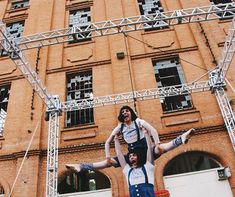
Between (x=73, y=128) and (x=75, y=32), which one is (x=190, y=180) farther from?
(x=75, y=32)

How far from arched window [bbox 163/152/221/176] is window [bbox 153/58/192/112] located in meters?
2.01

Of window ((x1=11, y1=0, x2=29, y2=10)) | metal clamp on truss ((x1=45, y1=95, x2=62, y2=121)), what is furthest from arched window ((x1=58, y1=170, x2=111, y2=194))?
window ((x1=11, y1=0, x2=29, y2=10))

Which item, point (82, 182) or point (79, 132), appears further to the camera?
point (82, 182)

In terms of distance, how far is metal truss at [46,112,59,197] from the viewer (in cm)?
970

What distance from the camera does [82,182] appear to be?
1205cm

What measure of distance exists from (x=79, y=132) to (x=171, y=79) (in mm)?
4843

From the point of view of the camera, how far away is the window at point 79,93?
41.2ft

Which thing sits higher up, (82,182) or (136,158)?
(82,182)

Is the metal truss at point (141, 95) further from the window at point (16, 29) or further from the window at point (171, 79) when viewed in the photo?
the window at point (16, 29)

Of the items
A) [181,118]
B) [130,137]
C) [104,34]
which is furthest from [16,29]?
[130,137]

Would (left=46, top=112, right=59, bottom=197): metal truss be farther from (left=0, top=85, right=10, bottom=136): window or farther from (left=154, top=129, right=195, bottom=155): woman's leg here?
(left=154, top=129, right=195, bottom=155): woman's leg

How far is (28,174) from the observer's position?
10867 mm

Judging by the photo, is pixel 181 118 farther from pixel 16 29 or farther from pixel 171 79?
pixel 16 29

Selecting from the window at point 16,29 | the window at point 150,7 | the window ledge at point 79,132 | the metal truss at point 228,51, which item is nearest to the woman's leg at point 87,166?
the window ledge at point 79,132
